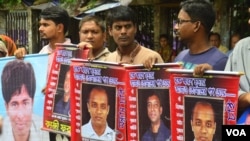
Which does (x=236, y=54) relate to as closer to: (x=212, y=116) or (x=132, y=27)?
(x=212, y=116)

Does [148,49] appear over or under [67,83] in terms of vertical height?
over

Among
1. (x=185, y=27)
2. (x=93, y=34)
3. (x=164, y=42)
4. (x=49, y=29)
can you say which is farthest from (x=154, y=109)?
(x=164, y=42)

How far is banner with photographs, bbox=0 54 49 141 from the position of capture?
14.2ft

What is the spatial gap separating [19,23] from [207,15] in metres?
12.1

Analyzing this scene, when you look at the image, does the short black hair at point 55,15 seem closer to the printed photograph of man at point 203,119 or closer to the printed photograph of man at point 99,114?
the printed photograph of man at point 99,114

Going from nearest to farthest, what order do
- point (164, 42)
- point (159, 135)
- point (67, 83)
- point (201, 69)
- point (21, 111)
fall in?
1. point (201, 69)
2. point (159, 135)
3. point (67, 83)
4. point (21, 111)
5. point (164, 42)

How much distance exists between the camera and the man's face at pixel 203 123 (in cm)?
318

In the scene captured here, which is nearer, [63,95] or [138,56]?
[138,56]

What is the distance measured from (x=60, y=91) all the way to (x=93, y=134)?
55 centimetres

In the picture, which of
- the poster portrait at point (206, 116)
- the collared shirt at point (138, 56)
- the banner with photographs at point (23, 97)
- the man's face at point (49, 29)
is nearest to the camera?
the poster portrait at point (206, 116)

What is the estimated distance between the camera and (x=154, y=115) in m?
3.50

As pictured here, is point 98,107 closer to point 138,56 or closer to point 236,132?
point 138,56

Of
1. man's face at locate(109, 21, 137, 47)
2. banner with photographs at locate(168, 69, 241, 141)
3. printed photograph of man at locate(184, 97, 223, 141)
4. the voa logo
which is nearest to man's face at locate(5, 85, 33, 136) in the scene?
man's face at locate(109, 21, 137, 47)

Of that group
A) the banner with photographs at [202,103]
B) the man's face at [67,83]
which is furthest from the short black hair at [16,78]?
the banner with photographs at [202,103]
